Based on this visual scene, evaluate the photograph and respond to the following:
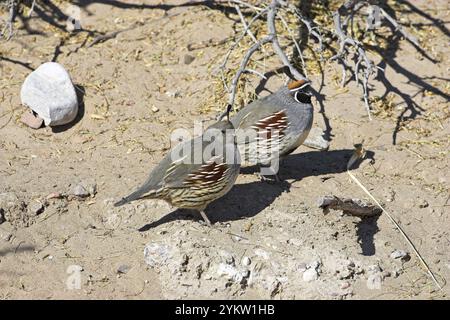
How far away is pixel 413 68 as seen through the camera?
7.90 m

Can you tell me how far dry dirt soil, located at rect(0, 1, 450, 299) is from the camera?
545 centimetres

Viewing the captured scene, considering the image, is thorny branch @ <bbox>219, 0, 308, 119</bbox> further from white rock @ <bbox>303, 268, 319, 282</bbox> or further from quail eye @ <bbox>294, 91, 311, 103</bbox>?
white rock @ <bbox>303, 268, 319, 282</bbox>

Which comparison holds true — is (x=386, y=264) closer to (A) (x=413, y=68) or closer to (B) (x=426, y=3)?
(A) (x=413, y=68)

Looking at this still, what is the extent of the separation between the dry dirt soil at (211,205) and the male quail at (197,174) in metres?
0.27

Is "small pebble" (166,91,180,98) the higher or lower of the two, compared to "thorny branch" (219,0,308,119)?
A: lower

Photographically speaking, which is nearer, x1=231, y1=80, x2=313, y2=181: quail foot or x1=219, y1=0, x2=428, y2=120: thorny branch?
x1=231, y1=80, x2=313, y2=181: quail foot

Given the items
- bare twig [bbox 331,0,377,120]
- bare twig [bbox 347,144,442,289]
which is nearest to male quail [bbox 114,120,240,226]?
bare twig [bbox 347,144,442,289]

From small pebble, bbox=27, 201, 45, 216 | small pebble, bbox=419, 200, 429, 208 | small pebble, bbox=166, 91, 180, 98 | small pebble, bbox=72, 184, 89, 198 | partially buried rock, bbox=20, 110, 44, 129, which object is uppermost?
small pebble, bbox=419, 200, 429, 208

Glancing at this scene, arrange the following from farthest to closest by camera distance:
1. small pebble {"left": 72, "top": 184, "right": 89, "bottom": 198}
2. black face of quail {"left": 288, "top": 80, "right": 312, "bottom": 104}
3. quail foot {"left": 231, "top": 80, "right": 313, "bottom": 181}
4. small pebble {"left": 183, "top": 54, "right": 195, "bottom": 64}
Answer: small pebble {"left": 183, "top": 54, "right": 195, "bottom": 64}
black face of quail {"left": 288, "top": 80, "right": 312, "bottom": 104}
quail foot {"left": 231, "top": 80, "right": 313, "bottom": 181}
small pebble {"left": 72, "top": 184, "right": 89, "bottom": 198}

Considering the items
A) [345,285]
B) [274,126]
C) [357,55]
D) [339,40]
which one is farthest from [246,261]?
[357,55]

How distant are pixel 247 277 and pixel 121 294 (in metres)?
0.95

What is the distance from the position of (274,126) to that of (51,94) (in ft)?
7.32

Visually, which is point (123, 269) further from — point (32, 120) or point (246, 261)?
point (32, 120)

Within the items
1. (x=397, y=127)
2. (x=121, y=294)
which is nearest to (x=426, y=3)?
(x=397, y=127)
